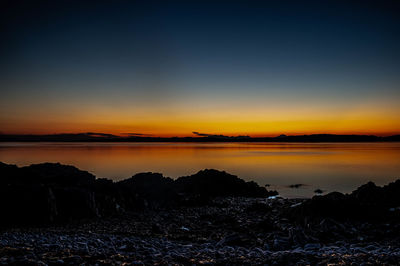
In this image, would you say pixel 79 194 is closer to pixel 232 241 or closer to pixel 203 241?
pixel 203 241

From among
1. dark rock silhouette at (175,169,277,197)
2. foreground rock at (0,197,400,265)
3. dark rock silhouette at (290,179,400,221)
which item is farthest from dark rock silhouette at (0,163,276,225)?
dark rock silhouette at (290,179,400,221)

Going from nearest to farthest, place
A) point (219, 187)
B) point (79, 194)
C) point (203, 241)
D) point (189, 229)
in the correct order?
point (203, 241) → point (189, 229) → point (79, 194) → point (219, 187)

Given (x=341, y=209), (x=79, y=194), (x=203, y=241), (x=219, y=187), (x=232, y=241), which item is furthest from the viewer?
(x=219, y=187)

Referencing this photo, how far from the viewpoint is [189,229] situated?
12977 mm

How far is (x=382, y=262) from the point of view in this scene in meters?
6.42

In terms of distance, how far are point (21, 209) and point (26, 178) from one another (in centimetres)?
599

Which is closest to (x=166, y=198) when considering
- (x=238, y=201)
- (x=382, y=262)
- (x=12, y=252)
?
(x=238, y=201)

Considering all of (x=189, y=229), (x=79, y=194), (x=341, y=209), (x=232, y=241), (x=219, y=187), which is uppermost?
(x=79, y=194)

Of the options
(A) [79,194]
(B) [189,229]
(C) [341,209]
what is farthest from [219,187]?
(A) [79,194]

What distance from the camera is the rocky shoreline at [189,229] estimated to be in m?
7.14

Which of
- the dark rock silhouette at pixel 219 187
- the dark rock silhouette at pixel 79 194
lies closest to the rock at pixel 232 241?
the dark rock silhouette at pixel 79 194

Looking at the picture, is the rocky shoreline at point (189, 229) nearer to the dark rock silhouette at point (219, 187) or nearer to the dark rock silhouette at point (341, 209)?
the dark rock silhouette at point (341, 209)

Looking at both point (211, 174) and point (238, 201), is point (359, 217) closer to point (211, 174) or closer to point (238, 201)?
point (238, 201)

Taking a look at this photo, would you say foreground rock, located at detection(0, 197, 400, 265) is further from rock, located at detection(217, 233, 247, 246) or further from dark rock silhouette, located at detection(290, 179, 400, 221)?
dark rock silhouette, located at detection(290, 179, 400, 221)
